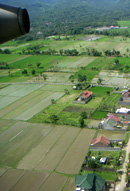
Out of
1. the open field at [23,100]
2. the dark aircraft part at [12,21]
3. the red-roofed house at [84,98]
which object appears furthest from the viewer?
the red-roofed house at [84,98]

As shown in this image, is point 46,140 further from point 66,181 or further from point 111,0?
point 111,0

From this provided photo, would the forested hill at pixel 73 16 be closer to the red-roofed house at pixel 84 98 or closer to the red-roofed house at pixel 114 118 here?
the red-roofed house at pixel 84 98

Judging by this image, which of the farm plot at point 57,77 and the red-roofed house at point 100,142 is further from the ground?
the farm plot at point 57,77

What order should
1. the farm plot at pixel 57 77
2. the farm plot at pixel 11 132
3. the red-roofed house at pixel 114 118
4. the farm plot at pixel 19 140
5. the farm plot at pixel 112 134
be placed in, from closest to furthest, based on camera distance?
the farm plot at pixel 19 140, the farm plot at pixel 112 134, the farm plot at pixel 11 132, the red-roofed house at pixel 114 118, the farm plot at pixel 57 77

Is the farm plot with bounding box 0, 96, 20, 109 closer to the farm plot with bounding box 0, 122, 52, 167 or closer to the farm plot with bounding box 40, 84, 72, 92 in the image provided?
the farm plot with bounding box 40, 84, 72, 92

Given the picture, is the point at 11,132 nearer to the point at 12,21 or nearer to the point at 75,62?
the point at 12,21

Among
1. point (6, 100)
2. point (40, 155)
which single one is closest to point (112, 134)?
point (40, 155)

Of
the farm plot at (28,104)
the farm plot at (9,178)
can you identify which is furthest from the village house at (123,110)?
the farm plot at (9,178)
